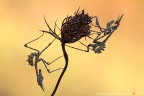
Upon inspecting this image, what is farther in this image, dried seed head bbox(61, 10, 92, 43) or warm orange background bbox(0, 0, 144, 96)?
warm orange background bbox(0, 0, 144, 96)

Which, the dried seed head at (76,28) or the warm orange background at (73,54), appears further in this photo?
the warm orange background at (73,54)

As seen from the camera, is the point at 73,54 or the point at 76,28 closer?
the point at 76,28
